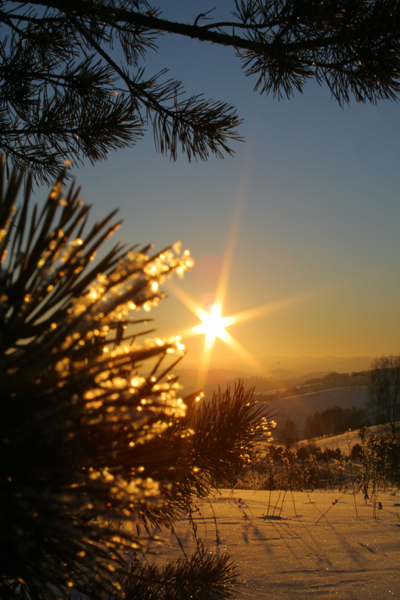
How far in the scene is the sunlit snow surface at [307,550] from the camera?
168cm

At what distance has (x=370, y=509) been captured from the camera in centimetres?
431

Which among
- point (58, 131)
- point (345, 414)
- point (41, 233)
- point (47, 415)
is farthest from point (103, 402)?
A: point (345, 414)

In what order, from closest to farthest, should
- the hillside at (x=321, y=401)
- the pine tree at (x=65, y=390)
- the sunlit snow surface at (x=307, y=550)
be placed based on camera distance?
the pine tree at (x=65, y=390), the sunlit snow surface at (x=307, y=550), the hillside at (x=321, y=401)

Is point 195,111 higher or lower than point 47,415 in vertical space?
higher

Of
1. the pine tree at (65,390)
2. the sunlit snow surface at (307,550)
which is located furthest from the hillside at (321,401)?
the pine tree at (65,390)

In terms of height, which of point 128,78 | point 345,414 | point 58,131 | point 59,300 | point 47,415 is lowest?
point 345,414

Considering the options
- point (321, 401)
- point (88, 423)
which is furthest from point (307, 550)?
point (321, 401)

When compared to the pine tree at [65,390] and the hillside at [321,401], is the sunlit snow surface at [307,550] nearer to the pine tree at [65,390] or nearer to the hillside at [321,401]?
the pine tree at [65,390]

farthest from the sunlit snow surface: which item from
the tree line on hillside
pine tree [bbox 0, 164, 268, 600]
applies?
pine tree [bbox 0, 164, 268, 600]

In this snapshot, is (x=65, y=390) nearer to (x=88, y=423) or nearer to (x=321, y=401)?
(x=88, y=423)

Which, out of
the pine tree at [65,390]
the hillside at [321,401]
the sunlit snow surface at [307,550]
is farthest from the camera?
the hillside at [321,401]

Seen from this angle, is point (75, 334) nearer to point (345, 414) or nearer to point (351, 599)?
point (351, 599)

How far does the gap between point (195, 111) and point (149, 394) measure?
1.90 m

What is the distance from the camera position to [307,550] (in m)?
2.24
